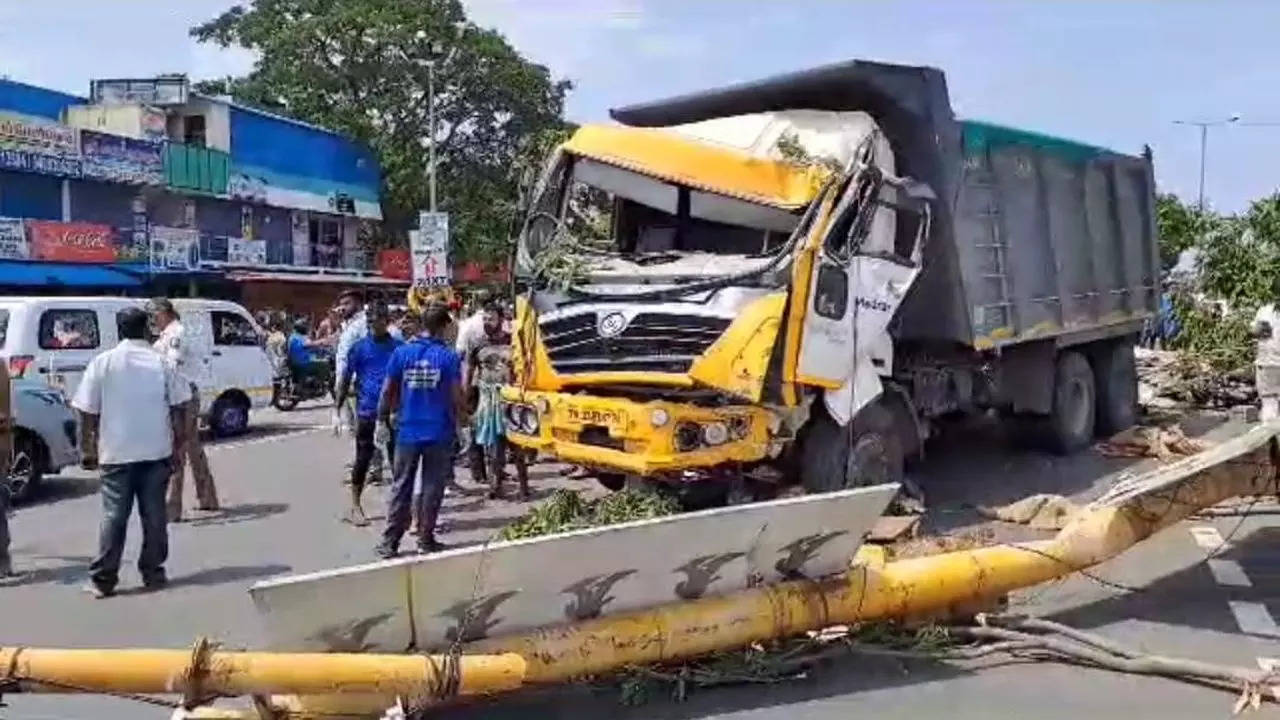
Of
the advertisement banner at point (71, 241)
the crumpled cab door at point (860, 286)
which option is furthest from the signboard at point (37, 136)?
the crumpled cab door at point (860, 286)

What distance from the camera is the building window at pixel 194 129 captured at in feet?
125

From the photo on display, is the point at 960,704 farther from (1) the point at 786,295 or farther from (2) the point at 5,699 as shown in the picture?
(2) the point at 5,699

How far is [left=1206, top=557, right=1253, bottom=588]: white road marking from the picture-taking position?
24.7ft

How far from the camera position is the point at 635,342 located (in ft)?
27.2

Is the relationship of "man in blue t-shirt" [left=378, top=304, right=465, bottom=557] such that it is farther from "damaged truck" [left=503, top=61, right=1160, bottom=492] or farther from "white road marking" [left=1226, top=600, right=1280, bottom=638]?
"white road marking" [left=1226, top=600, right=1280, bottom=638]

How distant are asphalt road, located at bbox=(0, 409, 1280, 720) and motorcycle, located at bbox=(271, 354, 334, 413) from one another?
8.39 m

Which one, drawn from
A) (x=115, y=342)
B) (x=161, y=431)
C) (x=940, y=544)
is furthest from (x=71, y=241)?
(x=940, y=544)

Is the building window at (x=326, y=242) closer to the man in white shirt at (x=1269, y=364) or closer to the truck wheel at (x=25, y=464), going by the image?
the truck wheel at (x=25, y=464)

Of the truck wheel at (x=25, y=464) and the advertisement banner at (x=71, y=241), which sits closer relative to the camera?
the truck wheel at (x=25, y=464)

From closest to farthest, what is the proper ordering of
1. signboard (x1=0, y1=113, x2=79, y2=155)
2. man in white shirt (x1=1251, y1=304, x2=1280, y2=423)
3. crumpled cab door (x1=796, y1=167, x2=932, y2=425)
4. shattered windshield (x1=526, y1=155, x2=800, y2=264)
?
crumpled cab door (x1=796, y1=167, x2=932, y2=425), shattered windshield (x1=526, y1=155, x2=800, y2=264), man in white shirt (x1=1251, y1=304, x2=1280, y2=423), signboard (x1=0, y1=113, x2=79, y2=155)

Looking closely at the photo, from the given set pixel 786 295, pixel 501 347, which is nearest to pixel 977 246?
pixel 786 295

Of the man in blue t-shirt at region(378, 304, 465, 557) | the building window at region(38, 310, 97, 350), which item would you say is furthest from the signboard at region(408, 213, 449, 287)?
the man in blue t-shirt at region(378, 304, 465, 557)

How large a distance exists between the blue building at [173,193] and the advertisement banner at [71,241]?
0.03 meters

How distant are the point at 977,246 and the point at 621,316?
9.86 feet
